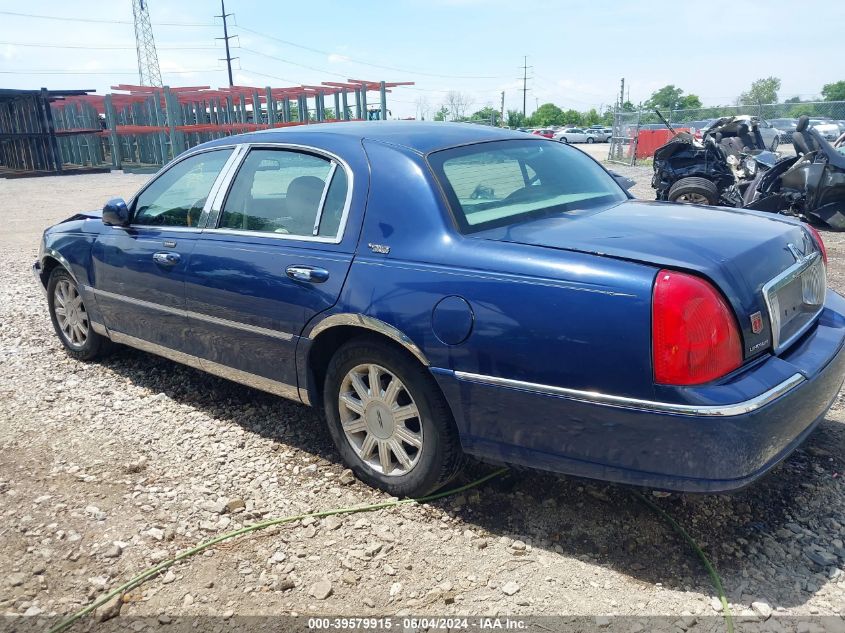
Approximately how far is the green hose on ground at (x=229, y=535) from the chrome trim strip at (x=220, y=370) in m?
0.66

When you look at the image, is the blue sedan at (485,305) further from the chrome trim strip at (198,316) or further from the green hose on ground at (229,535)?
the green hose on ground at (229,535)

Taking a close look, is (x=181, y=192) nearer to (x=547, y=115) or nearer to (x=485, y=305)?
(x=485, y=305)

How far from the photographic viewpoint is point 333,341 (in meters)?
3.33

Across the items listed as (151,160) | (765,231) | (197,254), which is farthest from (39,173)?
(765,231)

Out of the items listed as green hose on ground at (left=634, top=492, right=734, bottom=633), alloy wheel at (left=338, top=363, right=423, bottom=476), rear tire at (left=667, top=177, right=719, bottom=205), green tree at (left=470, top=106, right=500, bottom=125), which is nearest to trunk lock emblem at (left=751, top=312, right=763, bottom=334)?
green hose on ground at (left=634, top=492, right=734, bottom=633)

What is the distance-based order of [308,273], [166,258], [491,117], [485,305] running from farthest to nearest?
[491,117], [166,258], [308,273], [485,305]

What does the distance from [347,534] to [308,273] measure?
117 cm

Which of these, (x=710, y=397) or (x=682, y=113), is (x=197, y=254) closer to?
(x=710, y=397)

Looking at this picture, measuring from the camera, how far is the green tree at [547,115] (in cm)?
8662

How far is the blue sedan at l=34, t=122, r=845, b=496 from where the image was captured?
2434mm

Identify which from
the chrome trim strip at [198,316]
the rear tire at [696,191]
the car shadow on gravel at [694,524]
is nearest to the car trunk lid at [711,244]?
the car shadow on gravel at [694,524]

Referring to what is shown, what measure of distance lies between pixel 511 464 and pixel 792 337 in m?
1.23

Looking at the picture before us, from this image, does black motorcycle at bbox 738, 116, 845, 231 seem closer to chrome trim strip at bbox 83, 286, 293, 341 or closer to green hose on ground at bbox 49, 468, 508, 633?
green hose on ground at bbox 49, 468, 508, 633

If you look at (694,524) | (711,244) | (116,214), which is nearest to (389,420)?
(694,524)
